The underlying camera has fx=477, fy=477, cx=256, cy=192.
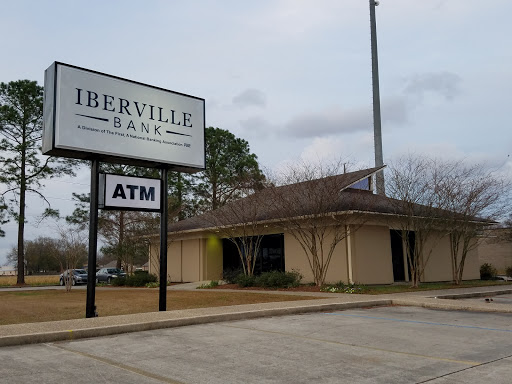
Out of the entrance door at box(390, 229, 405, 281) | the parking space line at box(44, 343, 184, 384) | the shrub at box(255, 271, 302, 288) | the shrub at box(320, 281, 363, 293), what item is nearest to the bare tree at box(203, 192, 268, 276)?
the shrub at box(255, 271, 302, 288)

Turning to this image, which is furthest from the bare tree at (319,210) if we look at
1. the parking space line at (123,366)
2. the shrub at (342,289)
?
the parking space line at (123,366)

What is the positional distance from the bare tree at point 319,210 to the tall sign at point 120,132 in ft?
26.1

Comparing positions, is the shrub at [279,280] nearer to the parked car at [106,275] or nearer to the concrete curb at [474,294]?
the concrete curb at [474,294]

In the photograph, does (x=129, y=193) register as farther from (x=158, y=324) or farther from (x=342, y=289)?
(x=342, y=289)

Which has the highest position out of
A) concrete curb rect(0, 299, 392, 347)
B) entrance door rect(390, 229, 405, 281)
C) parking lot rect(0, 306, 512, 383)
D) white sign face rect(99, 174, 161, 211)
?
white sign face rect(99, 174, 161, 211)

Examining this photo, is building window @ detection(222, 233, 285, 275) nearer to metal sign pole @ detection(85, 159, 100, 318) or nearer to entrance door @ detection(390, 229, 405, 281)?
entrance door @ detection(390, 229, 405, 281)

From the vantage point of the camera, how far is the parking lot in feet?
20.0

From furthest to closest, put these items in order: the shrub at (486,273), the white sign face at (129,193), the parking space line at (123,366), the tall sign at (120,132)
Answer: the shrub at (486,273)
the white sign face at (129,193)
the tall sign at (120,132)
the parking space line at (123,366)

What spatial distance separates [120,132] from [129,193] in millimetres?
1700

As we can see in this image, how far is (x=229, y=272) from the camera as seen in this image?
28.7 meters

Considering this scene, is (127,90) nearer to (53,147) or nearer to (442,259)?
(53,147)

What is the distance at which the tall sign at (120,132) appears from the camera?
479 inches

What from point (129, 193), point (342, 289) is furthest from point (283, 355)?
point (342, 289)

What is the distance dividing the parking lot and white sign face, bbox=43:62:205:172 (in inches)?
210
